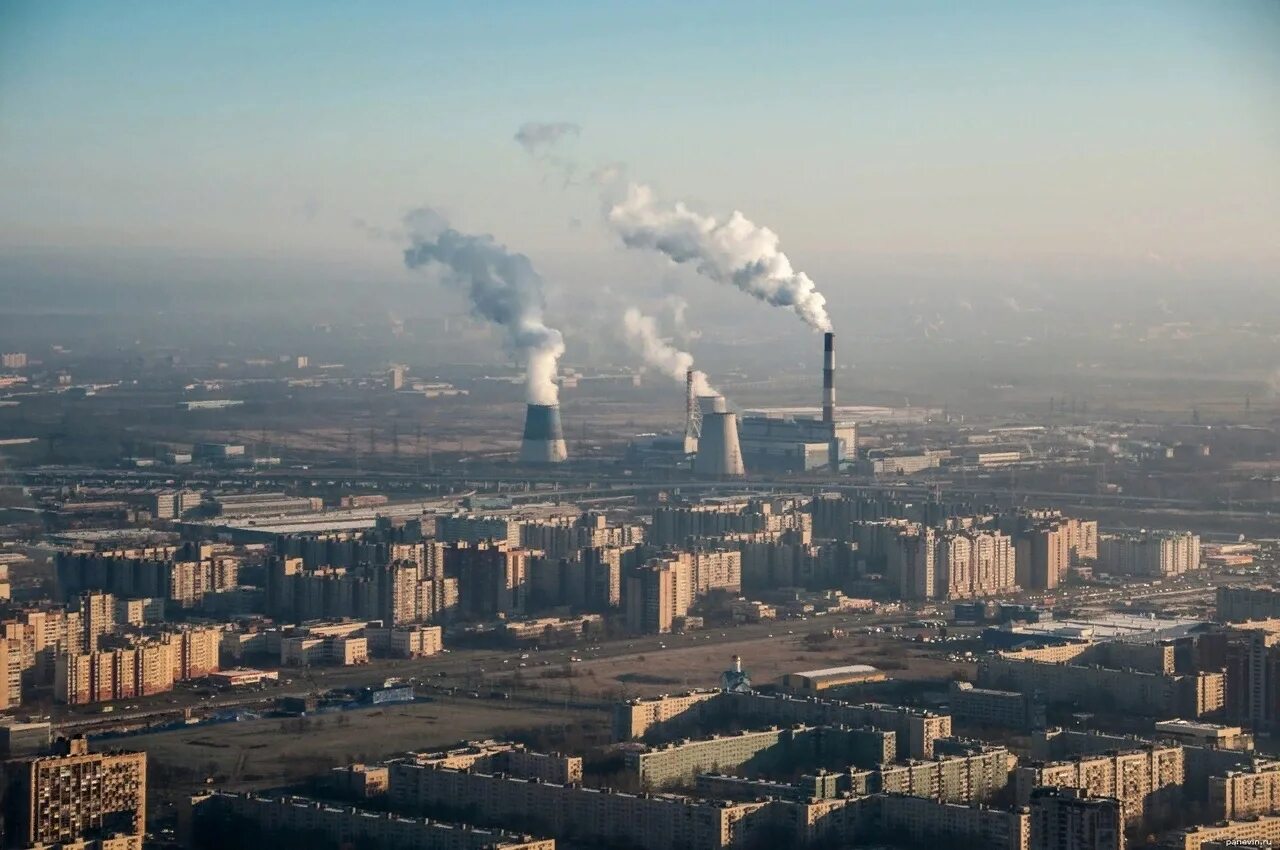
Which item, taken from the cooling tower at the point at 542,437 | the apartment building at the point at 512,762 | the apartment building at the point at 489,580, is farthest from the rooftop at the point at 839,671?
the cooling tower at the point at 542,437

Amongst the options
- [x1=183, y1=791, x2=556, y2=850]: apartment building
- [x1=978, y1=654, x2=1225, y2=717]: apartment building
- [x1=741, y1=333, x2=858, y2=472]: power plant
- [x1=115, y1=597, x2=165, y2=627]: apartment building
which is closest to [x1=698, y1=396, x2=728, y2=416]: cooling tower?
[x1=741, y1=333, x2=858, y2=472]: power plant

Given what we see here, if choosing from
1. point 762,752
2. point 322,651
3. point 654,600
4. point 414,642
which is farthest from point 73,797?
point 654,600

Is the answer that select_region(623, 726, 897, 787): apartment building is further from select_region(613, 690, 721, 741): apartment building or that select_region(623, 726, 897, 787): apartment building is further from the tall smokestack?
the tall smokestack

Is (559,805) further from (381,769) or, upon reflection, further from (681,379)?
(681,379)

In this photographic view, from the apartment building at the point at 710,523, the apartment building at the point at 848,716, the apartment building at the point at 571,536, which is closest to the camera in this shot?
the apartment building at the point at 848,716

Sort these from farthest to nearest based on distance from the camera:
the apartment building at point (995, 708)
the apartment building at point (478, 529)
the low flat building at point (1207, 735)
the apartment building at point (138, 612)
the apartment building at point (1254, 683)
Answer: the apartment building at point (478, 529)
the apartment building at point (138, 612)
the apartment building at point (1254, 683)
the apartment building at point (995, 708)
the low flat building at point (1207, 735)

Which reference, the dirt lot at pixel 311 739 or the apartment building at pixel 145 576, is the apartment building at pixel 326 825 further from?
the apartment building at pixel 145 576

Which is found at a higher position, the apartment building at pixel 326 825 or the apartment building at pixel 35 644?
the apartment building at pixel 35 644
